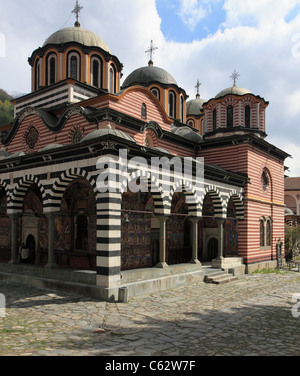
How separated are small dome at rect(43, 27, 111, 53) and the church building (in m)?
0.06

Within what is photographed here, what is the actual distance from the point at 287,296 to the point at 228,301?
7.18 ft

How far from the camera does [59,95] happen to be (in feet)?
53.4

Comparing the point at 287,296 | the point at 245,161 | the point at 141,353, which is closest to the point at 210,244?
the point at 245,161

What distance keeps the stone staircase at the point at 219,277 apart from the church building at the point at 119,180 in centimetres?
51

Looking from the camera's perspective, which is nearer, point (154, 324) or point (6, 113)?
point (154, 324)

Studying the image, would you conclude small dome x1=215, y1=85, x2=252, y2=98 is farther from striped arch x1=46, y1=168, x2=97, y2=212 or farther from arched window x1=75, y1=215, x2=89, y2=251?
striped arch x1=46, y1=168, x2=97, y2=212

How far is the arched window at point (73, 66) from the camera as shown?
56.1 ft

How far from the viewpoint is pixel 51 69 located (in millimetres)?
17328

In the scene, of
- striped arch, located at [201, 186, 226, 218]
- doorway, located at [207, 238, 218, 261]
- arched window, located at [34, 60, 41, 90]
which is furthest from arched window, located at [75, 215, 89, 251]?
arched window, located at [34, 60, 41, 90]

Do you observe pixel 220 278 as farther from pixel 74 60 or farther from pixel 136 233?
pixel 74 60

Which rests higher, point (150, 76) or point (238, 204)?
point (150, 76)

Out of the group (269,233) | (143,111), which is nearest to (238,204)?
(269,233)

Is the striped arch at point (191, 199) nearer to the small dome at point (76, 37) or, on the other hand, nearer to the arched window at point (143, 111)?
the arched window at point (143, 111)

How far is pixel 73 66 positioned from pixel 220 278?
1152 centimetres
